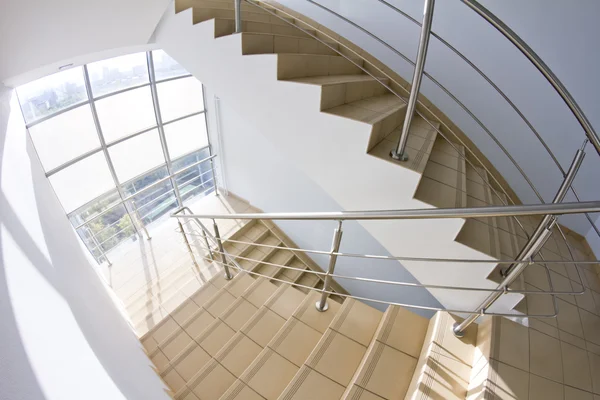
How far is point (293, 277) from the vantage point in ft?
13.3

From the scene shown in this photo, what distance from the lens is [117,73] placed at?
3.91m

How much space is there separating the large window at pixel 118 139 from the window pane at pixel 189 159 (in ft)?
0.06

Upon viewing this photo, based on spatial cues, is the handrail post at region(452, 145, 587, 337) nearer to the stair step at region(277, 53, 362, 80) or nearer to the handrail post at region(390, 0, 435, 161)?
the handrail post at region(390, 0, 435, 161)

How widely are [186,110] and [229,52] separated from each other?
354 cm

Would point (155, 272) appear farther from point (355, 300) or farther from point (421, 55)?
point (421, 55)

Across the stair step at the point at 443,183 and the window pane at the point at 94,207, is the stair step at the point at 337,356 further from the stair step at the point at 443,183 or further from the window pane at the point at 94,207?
the window pane at the point at 94,207

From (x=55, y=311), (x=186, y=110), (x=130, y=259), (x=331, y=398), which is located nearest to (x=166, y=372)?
(x=331, y=398)

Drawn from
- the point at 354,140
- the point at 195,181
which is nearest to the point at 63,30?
the point at 354,140

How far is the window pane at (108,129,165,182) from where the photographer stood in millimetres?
4398

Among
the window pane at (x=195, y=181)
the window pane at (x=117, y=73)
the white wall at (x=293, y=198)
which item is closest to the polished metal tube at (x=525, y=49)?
the white wall at (x=293, y=198)

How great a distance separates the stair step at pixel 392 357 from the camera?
1.24 metres

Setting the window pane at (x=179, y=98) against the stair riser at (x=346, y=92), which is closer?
the stair riser at (x=346, y=92)

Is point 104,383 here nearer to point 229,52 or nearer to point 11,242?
point 11,242

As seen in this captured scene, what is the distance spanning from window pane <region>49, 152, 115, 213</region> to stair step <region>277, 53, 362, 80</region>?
3.79 metres
